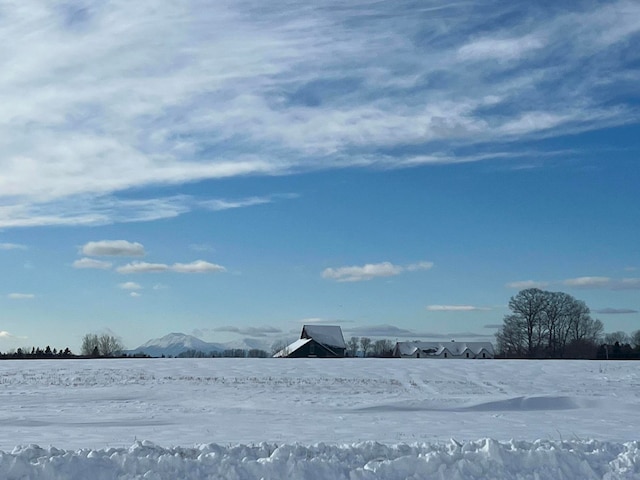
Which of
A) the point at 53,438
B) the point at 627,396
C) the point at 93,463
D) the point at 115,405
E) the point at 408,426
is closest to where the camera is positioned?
the point at 93,463

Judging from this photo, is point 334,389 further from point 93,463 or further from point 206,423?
point 93,463

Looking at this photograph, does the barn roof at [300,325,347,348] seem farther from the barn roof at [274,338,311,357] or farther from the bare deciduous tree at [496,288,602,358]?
the bare deciduous tree at [496,288,602,358]

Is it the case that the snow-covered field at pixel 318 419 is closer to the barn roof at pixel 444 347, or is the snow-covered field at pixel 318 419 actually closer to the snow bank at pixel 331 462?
the snow bank at pixel 331 462

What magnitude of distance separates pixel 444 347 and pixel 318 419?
298 feet

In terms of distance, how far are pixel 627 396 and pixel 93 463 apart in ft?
82.7

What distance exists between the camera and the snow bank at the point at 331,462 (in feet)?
34.5

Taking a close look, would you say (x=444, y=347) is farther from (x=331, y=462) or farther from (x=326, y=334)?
(x=331, y=462)

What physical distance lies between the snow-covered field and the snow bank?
0.08ft

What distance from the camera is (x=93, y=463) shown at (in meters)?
10.6

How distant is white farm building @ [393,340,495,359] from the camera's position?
346ft

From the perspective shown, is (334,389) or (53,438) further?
(334,389)

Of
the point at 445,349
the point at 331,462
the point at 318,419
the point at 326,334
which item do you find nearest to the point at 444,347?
the point at 445,349

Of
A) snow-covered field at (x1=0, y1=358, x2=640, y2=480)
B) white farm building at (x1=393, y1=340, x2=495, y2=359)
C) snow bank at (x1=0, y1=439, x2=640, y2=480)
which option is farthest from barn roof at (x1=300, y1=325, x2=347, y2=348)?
snow bank at (x1=0, y1=439, x2=640, y2=480)

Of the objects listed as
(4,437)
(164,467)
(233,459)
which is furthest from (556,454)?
(4,437)
